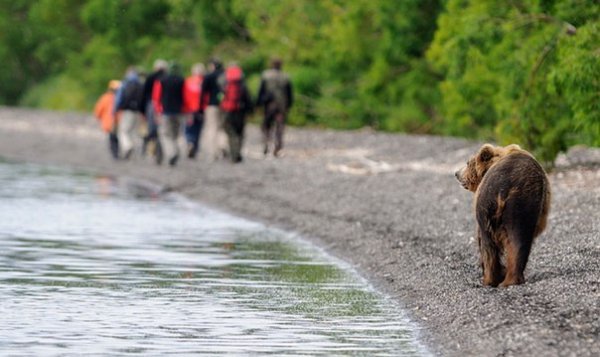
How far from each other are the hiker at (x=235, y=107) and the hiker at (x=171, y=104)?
107cm

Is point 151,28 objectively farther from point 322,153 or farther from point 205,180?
point 205,180

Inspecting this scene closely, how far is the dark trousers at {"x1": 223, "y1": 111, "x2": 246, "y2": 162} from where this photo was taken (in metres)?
33.6

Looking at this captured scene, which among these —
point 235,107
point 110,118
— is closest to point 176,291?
point 235,107

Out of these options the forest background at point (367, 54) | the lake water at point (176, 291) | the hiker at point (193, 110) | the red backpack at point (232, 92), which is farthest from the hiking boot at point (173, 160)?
the lake water at point (176, 291)

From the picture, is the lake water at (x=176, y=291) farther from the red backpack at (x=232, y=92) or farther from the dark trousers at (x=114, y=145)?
the dark trousers at (x=114, y=145)

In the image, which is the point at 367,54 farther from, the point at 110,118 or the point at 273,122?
the point at 110,118

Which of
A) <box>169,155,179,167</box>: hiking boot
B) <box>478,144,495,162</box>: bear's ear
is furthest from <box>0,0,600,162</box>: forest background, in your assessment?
<box>478,144,495,162</box>: bear's ear

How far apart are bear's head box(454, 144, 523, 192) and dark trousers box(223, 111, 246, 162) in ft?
63.9

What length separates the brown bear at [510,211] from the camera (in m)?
13.4

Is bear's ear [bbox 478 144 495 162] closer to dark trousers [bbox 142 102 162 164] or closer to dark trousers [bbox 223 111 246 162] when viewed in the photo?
dark trousers [bbox 223 111 246 162]

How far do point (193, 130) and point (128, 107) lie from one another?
1569 mm

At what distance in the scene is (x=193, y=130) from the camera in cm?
3556

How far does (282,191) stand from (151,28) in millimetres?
43866

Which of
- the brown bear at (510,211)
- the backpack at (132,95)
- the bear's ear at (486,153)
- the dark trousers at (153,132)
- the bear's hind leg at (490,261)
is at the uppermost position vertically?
the bear's ear at (486,153)
